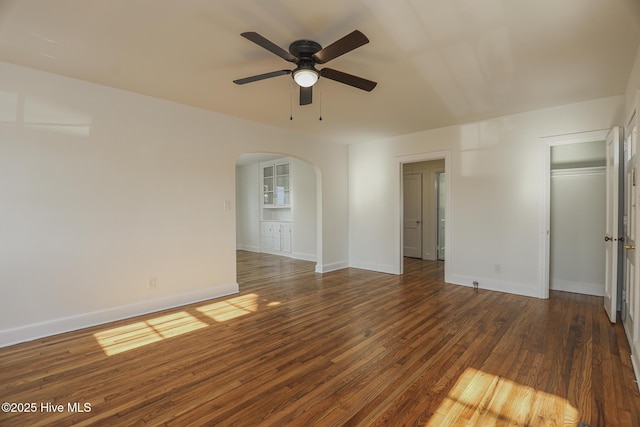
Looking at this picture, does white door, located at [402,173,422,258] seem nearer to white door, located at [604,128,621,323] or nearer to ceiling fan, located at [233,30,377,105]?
white door, located at [604,128,621,323]

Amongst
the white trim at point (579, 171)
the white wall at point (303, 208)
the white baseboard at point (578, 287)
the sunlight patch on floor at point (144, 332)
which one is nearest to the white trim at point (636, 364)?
the white baseboard at point (578, 287)

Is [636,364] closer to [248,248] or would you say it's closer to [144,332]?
[144,332]

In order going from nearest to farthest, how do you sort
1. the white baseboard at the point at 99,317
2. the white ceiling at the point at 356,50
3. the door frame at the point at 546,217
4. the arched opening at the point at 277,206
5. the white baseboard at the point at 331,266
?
the white ceiling at the point at 356,50
the white baseboard at the point at 99,317
the door frame at the point at 546,217
the white baseboard at the point at 331,266
the arched opening at the point at 277,206

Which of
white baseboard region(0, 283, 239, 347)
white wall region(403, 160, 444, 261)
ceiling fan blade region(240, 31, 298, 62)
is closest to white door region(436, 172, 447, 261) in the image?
white wall region(403, 160, 444, 261)

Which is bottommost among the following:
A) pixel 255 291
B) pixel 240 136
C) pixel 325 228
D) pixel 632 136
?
pixel 255 291

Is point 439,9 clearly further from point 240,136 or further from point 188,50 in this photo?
point 240,136

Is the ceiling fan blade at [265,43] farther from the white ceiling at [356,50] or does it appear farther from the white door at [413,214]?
the white door at [413,214]

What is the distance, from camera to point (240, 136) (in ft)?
14.7

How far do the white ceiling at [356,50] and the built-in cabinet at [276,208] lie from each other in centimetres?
421

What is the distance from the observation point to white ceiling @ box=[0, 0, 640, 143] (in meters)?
2.02

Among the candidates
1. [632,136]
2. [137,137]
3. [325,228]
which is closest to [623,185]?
[632,136]

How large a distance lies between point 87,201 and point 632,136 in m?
5.31

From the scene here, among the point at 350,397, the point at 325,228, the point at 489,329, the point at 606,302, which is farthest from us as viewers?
the point at 325,228

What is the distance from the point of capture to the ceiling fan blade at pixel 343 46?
190 cm
